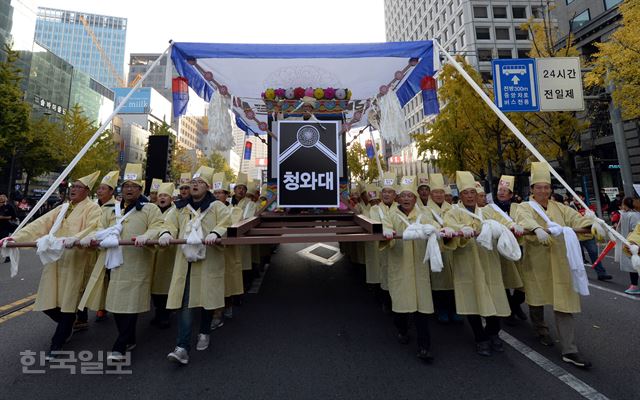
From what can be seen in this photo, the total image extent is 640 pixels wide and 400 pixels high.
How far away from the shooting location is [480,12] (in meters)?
34.2

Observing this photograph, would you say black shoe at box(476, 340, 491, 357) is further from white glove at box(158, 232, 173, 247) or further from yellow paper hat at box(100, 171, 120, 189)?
yellow paper hat at box(100, 171, 120, 189)

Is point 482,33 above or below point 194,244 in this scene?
above

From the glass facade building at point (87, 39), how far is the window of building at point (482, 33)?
406 feet

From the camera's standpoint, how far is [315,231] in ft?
12.3

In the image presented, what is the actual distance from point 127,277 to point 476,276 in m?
3.93

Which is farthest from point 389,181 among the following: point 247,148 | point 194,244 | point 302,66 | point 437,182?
point 247,148

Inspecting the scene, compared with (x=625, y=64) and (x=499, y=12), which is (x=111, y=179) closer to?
(x=625, y=64)

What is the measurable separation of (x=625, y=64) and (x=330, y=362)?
13.1 meters

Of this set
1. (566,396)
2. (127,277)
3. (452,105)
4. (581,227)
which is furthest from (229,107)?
(452,105)

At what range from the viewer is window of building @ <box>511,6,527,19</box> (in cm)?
3447

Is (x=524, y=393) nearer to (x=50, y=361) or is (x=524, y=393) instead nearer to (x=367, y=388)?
(x=367, y=388)

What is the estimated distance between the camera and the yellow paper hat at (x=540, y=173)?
3566 mm

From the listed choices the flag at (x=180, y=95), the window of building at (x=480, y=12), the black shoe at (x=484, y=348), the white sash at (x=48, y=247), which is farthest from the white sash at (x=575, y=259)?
the window of building at (x=480, y=12)

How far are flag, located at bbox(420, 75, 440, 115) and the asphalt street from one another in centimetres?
397
